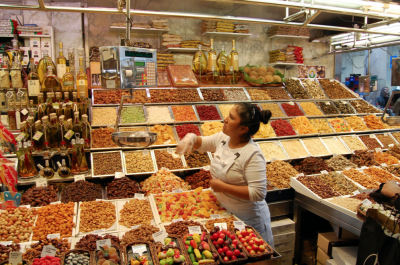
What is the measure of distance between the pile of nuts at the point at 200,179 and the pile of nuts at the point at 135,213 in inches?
36.8

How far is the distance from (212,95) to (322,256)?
117 inches

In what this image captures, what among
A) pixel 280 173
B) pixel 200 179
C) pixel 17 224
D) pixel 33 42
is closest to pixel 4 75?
pixel 33 42

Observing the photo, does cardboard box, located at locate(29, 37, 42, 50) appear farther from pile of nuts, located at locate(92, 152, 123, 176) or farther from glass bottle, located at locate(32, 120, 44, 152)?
pile of nuts, located at locate(92, 152, 123, 176)

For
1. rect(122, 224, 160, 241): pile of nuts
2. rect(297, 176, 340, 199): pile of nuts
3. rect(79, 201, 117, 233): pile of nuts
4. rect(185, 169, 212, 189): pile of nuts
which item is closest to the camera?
rect(122, 224, 160, 241): pile of nuts

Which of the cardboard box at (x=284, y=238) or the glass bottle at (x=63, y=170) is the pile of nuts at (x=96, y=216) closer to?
the glass bottle at (x=63, y=170)

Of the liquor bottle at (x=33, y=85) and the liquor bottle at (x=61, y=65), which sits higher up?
the liquor bottle at (x=61, y=65)

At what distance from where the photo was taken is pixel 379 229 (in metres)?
2.03

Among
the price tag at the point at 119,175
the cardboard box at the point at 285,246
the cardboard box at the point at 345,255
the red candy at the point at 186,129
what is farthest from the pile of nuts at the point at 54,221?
the cardboard box at the point at 345,255

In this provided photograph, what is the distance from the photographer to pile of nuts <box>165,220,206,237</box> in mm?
2226

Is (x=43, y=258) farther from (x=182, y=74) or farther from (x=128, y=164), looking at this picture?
(x=182, y=74)

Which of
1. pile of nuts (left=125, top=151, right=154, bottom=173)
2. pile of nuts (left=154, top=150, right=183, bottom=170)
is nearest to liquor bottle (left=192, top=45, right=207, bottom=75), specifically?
pile of nuts (left=154, top=150, right=183, bottom=170)

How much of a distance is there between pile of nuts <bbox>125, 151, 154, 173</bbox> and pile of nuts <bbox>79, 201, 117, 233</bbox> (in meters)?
0.92

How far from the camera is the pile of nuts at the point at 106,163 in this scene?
3.50 meters

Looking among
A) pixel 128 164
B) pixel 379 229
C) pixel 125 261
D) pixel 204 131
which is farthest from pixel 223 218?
pixel 204 131
